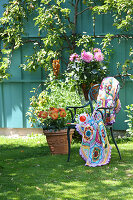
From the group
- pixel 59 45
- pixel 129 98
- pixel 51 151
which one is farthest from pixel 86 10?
pixel 51 151

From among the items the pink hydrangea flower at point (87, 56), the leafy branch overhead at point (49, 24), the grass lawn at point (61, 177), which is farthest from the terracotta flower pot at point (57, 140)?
the leafy branch overhead at point (49, 24)

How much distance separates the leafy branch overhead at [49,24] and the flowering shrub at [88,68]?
289 mm

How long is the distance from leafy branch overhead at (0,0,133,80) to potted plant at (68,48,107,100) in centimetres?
29

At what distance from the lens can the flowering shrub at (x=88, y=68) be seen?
6230 mm

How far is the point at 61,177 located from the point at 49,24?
10.9 feet

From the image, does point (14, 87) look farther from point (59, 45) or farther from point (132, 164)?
point (132, 164)

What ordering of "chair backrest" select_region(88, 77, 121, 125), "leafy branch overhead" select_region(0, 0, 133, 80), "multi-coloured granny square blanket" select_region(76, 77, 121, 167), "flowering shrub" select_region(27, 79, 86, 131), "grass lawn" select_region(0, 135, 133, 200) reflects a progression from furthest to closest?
"leafy branch overhead" select_region(0, 0, 133, 80) < "flowering shrub" select_region(27, 79, 86, 131) < "chair backrest" select_region(88, 77, 121, 125) < "multi-coloured granny square blanket" select_region(76, 77, 121, 167) < "grass lawn" select_region(0, 135, 133, 200)

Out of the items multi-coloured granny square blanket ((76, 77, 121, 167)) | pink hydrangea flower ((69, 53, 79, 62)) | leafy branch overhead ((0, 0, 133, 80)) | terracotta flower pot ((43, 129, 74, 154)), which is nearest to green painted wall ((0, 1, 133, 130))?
leafy branch overhead ((0, 0, 133, 80))

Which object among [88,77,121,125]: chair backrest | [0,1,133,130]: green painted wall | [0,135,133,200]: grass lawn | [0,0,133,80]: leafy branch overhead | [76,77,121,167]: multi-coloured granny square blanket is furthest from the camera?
[0,1,133,130]: green painted wall

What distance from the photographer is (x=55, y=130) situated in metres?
5.20

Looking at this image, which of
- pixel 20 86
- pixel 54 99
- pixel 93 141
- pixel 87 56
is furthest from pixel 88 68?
pixel 93 141

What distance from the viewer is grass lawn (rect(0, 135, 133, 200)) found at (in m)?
3.52

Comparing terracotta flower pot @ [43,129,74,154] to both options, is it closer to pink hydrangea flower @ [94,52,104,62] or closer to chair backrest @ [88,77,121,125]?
chair backrest @ [88,77,121,125]

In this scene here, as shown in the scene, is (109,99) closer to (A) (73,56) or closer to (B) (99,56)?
(B) (99,56)
